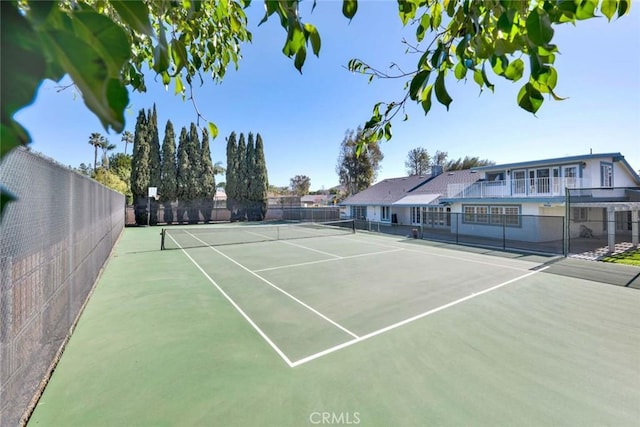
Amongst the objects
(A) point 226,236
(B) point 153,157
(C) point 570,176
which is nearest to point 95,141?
(B) point 153,157

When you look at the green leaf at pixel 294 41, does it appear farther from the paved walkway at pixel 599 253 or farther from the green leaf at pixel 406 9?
the paved walkway at pixel 599 253

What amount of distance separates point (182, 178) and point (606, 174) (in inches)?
1459

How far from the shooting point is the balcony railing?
57.8ft

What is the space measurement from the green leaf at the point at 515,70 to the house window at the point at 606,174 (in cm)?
2399

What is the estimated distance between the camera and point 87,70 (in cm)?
60

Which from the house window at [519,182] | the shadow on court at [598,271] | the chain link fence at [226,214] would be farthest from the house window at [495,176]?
the chain link fence at [226,214]

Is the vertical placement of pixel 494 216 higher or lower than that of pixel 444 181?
lower

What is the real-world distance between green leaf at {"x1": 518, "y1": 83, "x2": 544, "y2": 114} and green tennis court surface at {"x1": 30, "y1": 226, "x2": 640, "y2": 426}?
339cm

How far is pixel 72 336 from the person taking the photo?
5.11 m

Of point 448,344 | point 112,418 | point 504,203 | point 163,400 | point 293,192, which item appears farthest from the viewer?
point 293,192

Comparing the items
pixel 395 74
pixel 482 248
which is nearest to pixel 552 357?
pixel 395 74

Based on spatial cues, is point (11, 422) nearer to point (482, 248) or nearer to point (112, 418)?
point (112, 418)

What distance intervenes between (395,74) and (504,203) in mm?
20968

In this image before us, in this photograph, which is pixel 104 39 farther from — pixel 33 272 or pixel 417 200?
pixel 417 200
